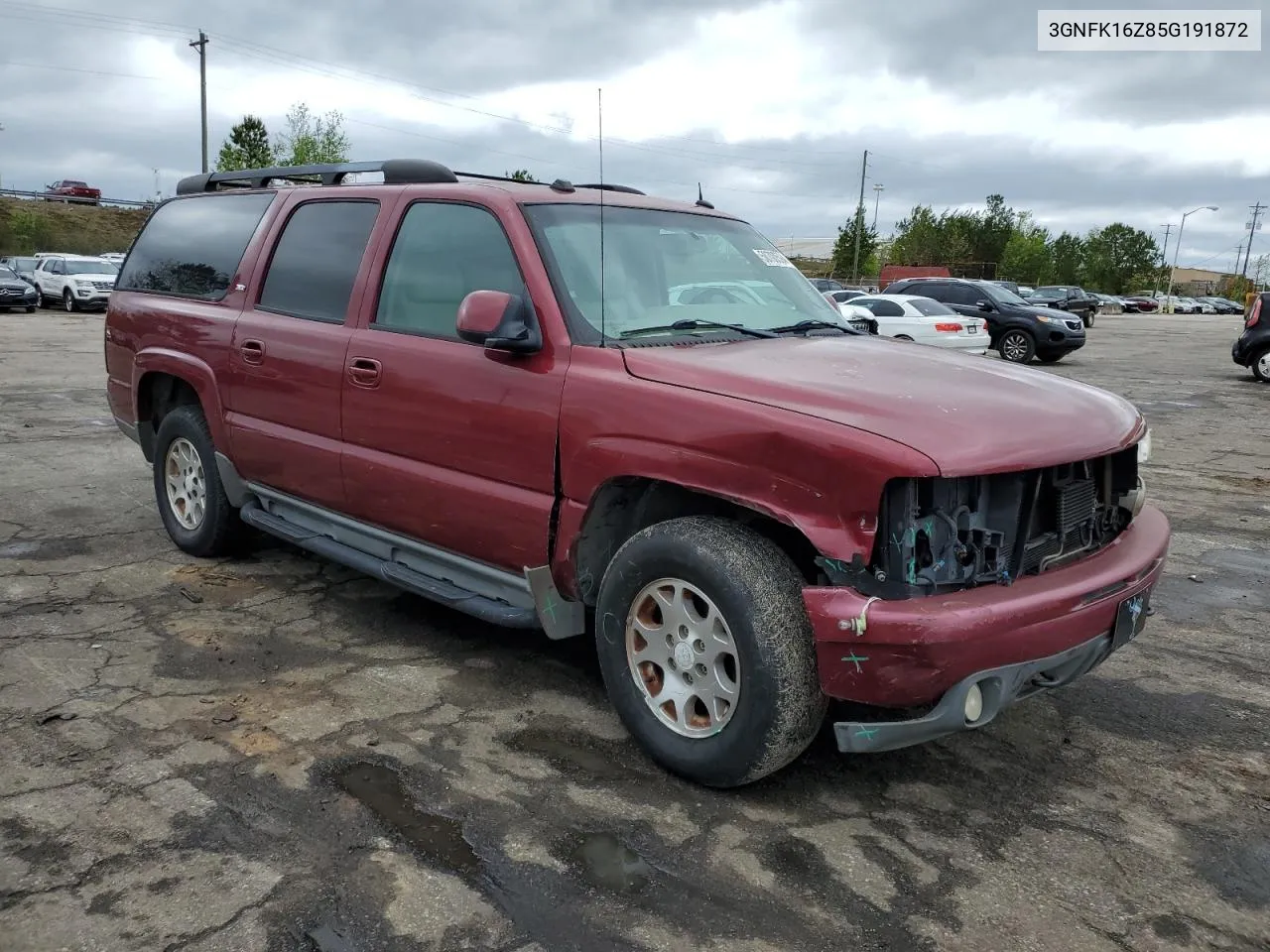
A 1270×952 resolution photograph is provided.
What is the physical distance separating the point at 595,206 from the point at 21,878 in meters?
2.80

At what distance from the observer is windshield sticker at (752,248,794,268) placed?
14.1ft

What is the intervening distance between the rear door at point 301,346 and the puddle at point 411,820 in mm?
1420

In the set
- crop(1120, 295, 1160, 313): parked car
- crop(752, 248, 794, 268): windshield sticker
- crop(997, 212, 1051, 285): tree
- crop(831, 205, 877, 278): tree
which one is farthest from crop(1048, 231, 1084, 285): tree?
crop(752, 248, 794, 268): windshield sticker

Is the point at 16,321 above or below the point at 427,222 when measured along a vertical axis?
below

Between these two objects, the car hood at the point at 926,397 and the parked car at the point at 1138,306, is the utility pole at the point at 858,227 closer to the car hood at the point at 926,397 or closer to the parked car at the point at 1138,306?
the parked car at the point at 1138,306

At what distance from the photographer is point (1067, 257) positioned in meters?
99.1

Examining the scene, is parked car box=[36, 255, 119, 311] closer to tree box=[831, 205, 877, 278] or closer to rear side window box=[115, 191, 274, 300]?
rear side window box=[115, 191, 274, 300]

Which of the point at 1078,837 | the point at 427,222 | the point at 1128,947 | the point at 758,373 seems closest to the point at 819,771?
the point at 1078,837

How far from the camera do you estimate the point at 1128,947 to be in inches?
96.3

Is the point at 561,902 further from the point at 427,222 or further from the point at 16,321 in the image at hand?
the point at 16,321

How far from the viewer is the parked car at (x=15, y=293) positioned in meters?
26.2

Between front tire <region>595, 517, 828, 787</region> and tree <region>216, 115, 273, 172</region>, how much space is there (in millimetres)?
55181

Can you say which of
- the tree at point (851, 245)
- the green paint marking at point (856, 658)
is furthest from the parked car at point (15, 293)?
the tree at point (851, 245)

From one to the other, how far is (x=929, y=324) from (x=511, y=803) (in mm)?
15645
